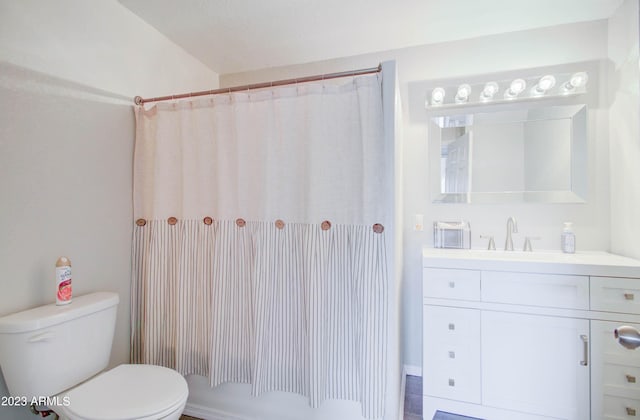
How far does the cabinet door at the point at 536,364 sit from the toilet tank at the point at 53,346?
202 centimetres

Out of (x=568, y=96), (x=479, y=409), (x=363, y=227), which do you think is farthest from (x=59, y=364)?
(x=568, y=96)

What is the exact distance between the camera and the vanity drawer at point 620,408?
1.39 m

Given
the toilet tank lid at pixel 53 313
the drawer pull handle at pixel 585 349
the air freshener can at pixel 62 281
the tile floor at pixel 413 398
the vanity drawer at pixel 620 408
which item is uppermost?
the air freshener can at pixel 62 281

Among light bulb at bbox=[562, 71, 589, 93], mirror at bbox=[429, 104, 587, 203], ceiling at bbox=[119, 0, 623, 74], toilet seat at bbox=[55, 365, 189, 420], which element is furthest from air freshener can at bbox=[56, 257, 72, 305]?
light bulb at bbox=[562, 71, 589, 93]

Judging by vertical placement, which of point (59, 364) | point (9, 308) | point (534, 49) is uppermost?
point (534, 49)

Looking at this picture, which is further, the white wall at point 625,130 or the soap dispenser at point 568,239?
the soap dispenser at point 568,239

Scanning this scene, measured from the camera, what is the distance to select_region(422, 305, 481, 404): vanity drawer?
1.60 metres

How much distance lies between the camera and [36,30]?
1.29 metres

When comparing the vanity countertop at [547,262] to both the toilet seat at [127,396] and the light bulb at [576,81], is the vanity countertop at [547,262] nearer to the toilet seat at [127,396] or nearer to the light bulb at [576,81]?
the light bulb at [576,81]

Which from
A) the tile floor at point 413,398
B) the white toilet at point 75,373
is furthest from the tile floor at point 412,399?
the white toilet at point 75,373

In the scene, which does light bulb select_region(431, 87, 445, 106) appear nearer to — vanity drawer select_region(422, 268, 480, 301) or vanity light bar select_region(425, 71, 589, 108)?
vanity light bar select_region(425, 71, 589, 108)

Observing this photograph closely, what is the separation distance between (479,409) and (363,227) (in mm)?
1269

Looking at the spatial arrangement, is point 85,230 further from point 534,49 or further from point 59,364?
point 534,49

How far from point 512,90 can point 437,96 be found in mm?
477
